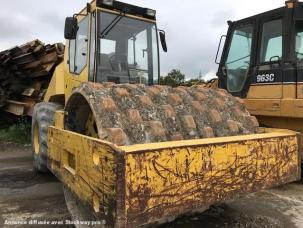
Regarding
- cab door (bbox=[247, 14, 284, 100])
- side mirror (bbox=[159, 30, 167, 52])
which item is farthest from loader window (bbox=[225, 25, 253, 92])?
side mirror (bbox=[159, 30, 167, 52])

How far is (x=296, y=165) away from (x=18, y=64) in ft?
23.7

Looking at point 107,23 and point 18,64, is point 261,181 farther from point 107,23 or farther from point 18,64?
point 18,64

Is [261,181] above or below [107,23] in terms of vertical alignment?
below

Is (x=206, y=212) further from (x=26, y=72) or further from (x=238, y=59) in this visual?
(x=26, y=72)

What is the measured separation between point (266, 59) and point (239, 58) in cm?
62

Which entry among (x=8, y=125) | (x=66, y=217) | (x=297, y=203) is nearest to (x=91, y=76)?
(x=66, y=217)

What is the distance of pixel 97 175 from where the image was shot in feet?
9.32

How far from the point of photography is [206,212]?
4320mm

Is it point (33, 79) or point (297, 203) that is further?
point (33, 79)

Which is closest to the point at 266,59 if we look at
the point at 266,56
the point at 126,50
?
the point at 266,56

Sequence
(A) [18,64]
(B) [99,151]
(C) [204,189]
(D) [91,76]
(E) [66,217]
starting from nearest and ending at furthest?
1. (B) [99,151]
2. (C) [204,189]
3. (E) [66,217]
4. (D) [91,76]
5. (A) [18,64]

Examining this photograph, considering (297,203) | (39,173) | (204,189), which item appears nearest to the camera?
(204,189)

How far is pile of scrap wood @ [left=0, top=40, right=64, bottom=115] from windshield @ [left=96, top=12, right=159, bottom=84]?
11.5ft

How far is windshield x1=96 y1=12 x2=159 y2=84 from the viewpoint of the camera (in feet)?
17.5
